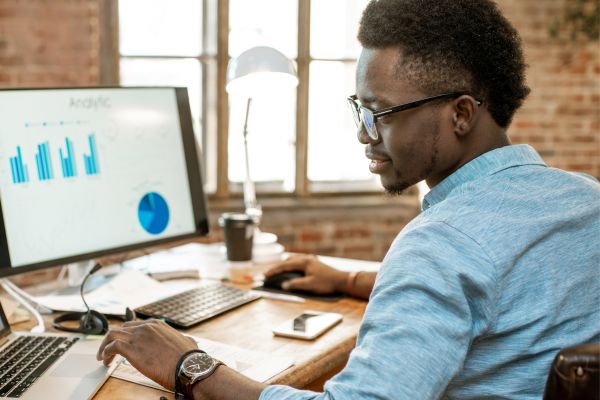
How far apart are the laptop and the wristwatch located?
141mm

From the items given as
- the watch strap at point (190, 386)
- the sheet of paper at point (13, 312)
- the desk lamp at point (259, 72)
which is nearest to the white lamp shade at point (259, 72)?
the desk lamp at point (259, 72)

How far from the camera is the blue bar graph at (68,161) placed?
1.64 m

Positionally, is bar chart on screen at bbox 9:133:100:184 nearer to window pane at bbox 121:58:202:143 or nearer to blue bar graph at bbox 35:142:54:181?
blue bar graph at bbox 35:142:54:181

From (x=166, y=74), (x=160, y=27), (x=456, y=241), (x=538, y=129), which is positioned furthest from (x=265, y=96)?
(x=456, y=241)

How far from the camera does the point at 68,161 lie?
5.41 ft

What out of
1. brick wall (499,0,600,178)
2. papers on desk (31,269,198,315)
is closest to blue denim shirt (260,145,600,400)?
papers on desk (31,269,198,315)

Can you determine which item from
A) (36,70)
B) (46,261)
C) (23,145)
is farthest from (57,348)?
(36,70)

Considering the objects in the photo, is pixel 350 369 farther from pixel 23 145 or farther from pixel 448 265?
pixel 23 145

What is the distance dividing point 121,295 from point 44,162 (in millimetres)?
356

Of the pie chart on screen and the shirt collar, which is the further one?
the pie chart on screen

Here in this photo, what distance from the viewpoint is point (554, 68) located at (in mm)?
3875

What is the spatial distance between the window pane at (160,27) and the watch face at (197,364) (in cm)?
260

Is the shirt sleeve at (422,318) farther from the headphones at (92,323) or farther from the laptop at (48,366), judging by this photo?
the headphones at (92,323)

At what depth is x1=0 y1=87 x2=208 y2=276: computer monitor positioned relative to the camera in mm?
1555
